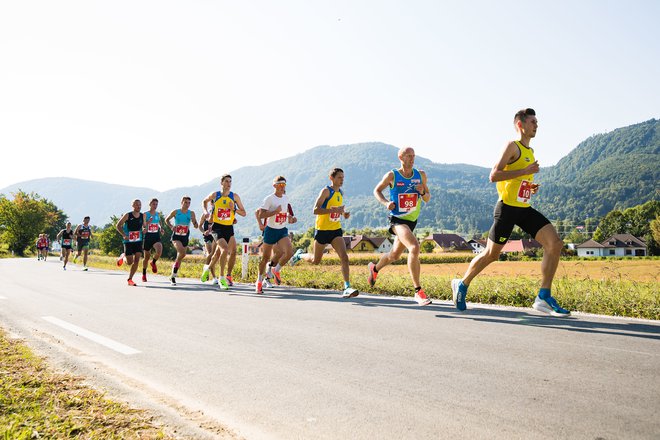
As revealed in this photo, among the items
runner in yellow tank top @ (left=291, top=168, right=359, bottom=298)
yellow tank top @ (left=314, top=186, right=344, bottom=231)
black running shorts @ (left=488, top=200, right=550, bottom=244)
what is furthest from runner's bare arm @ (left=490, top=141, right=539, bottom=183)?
yellow tank top @ (left=314, top=186, right=344, bottom=231)

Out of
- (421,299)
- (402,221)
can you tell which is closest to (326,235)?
(402,221)

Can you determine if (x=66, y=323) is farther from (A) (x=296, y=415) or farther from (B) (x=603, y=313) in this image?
(B) (x=603, y=313)

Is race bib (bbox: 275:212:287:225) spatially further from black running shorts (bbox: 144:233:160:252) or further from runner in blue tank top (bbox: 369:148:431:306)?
black running shorts (bbox: 144:233:160:252)

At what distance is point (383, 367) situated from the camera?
3.89 metres

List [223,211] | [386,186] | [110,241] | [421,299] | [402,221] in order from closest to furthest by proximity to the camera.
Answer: [421,299]
[402,221]
[386,186]
[223,211]
[110,241]

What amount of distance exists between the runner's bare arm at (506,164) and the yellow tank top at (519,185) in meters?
0.07

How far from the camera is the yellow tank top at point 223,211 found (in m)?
11.6

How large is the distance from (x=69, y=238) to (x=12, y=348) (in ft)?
75.3

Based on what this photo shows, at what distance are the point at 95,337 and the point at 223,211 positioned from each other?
6426 mm

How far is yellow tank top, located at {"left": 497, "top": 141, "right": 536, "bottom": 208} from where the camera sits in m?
6.31

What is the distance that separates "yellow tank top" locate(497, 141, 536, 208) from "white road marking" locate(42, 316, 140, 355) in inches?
186

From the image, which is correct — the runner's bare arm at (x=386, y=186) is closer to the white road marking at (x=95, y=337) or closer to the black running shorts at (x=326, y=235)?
the black running shorts at (x=326, y=235)

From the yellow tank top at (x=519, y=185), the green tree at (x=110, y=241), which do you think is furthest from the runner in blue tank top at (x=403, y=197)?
the green tree at (x=110, y=241)

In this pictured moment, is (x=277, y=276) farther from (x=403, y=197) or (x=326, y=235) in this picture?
(x=403, y=197)
